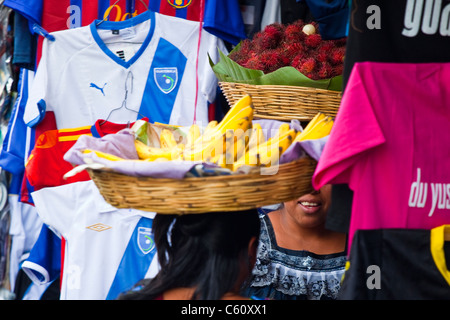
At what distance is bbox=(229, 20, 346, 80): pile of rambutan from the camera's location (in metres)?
2.03

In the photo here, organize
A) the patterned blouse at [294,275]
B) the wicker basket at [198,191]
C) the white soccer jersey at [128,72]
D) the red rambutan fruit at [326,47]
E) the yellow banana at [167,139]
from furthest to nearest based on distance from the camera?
1. the white soccer jersey at [128,72]
2. the patterned blouse at [294,275]
3. the red rambutan fruit at [326,47]
4. the yellow banana at [167,139]
5. the wicker basket at [198,191]

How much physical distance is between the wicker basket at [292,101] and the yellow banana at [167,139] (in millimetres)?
409

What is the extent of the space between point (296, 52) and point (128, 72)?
3.48 feet

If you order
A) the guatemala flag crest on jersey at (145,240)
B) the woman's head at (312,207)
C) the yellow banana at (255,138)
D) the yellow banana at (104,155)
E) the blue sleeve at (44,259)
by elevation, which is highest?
the yellow banana at (255,138)

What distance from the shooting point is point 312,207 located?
239 centimetres

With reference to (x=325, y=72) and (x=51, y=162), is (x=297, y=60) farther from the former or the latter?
(x=51, y=162)

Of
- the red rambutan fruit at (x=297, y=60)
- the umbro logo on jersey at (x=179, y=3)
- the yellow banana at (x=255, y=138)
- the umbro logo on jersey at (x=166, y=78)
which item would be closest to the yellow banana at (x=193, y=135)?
the yellow banana at (x=255, y=138)

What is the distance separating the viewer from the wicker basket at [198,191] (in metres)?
1.41

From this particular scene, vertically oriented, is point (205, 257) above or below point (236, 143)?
below

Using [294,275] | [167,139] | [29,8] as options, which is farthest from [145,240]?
[29,8]

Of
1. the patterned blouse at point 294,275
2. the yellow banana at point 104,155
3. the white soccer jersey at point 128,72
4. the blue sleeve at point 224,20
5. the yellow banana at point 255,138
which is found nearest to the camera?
the yellow banana at point 104,155

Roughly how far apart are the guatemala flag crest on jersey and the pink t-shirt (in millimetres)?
1372

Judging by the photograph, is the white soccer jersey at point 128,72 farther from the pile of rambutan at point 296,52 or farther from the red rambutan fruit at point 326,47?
the red rambutan fruit at point 326,47

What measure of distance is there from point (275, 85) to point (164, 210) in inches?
29.6
